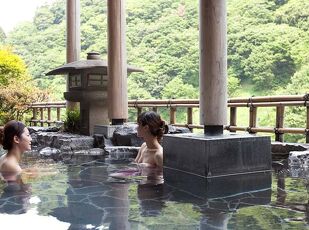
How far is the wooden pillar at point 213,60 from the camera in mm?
4531

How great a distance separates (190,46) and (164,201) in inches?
643

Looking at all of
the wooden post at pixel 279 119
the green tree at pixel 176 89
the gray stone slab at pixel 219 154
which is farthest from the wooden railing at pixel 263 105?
the green tree at pixel 176 89

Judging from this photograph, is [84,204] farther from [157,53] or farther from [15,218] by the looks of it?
[157,53]

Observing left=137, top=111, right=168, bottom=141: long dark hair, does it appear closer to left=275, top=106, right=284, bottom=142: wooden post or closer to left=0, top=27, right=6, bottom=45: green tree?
left=275, top=106, right=284, bottom=142: wooden post

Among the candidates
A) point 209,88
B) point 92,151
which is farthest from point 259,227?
point 92,151

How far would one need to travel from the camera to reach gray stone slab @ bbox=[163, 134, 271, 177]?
441cm

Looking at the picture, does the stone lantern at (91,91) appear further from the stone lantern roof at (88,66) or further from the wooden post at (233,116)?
the wooden post at (233,116)

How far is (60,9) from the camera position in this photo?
27.8m

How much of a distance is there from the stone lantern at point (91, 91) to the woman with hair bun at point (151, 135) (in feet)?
12.1

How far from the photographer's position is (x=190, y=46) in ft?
63.3

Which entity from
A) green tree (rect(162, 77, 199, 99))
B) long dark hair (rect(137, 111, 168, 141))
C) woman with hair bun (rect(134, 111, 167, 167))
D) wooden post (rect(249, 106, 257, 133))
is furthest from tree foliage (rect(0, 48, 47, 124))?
long dark hair (rect(137, 111, 168, 141))

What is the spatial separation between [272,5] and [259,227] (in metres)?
17.5

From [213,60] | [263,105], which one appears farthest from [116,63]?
[213,60]

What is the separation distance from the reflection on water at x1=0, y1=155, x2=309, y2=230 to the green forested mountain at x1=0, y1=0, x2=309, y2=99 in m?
11.3
